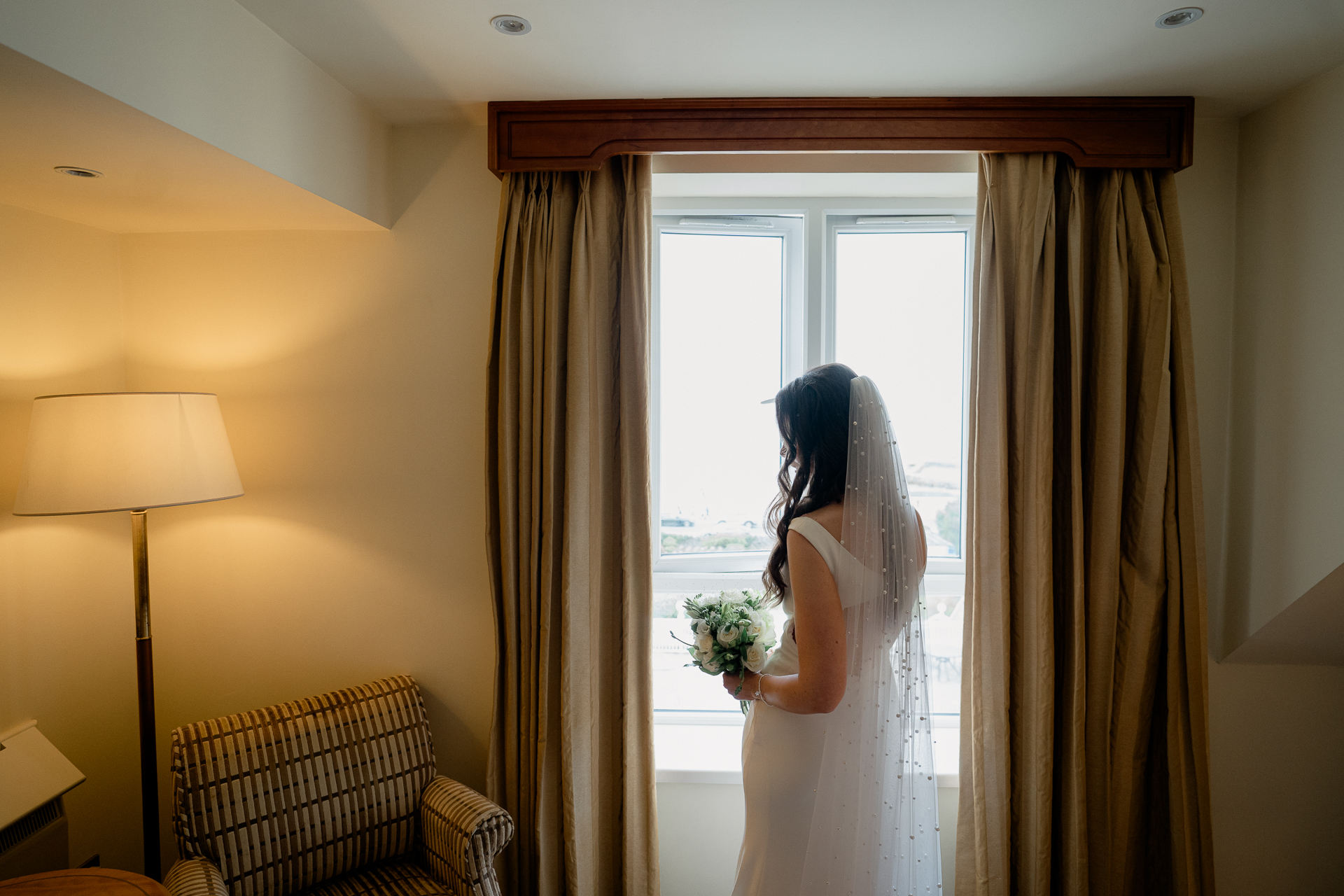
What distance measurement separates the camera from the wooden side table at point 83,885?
1.39 metres

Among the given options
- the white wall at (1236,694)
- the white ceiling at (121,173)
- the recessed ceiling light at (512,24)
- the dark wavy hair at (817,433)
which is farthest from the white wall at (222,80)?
the white wall at (1236,694)

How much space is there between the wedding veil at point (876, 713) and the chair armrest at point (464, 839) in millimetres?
827

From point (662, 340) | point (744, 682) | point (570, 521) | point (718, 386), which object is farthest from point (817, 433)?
point (662, 340)

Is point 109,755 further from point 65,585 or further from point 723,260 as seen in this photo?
point 723,260

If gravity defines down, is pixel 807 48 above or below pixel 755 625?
above

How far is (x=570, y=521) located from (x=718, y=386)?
0.86 meters

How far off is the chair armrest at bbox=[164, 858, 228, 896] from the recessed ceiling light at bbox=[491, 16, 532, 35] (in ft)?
7.06

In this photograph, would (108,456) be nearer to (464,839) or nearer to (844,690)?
(464,839)

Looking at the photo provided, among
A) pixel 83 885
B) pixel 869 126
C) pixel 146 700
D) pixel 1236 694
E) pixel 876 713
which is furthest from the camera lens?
pixel 1236 694

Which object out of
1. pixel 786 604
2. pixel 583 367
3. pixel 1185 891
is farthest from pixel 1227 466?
pixel 583 367

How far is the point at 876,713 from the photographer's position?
1.68 m

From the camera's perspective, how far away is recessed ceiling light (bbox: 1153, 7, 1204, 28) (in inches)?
61.1

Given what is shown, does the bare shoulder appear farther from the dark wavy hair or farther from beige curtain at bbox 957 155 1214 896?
beige curtain at bbox 957 155 1214 896

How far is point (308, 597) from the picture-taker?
226 cm
